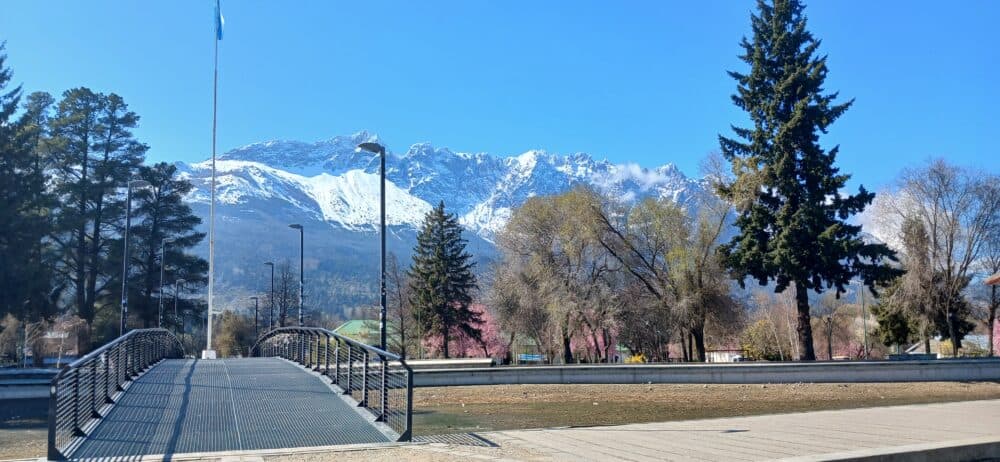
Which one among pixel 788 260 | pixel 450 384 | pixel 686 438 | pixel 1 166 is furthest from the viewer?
pixel 1 166

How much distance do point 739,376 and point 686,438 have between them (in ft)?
61.7

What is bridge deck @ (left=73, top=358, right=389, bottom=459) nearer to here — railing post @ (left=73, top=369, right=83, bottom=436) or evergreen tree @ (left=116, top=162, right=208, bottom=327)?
railing post @ (left=73, top=369, right=83, bottom=436)

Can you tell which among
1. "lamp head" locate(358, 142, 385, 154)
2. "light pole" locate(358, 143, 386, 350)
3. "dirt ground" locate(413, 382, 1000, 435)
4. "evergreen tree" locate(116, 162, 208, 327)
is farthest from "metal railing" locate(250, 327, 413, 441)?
"evergreen tree" locate(116, 162, 208, 327)

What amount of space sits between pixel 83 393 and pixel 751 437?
31.2 ft

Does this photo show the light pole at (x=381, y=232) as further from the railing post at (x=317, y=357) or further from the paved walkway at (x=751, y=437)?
the paved walkway at (x=751, y=437)

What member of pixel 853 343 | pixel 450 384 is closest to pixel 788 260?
pixel 450 384

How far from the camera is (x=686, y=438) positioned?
11312 millimetres

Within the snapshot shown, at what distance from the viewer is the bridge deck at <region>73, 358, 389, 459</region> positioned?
10023 mm

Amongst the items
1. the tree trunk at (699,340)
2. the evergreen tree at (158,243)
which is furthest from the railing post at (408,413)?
the evergreen tree at (158,243)

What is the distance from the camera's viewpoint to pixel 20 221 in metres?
41.3

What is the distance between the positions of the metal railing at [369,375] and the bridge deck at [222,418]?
36cm

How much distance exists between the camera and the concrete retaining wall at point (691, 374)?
28031 millimetres

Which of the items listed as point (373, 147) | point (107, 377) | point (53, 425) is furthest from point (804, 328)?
point (53, 425)

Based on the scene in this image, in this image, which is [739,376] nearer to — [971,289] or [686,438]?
[686,438]
